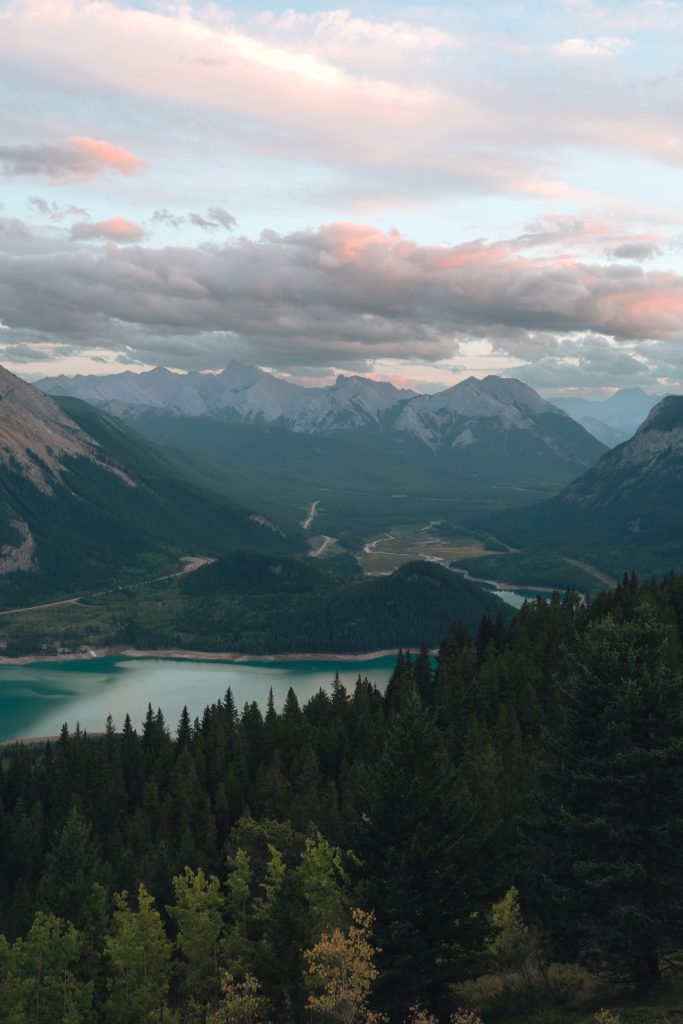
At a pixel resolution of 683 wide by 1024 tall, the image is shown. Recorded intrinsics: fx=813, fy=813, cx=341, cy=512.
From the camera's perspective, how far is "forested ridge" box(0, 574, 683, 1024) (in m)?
37.9

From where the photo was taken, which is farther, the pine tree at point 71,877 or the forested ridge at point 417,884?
the pine tree at point 71,877

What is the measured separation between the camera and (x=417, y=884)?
40438 millimetres

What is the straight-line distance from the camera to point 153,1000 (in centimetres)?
5631

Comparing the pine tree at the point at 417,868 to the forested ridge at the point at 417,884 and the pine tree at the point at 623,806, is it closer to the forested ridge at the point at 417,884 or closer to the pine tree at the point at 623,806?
the forested ridge at the point at 417,884

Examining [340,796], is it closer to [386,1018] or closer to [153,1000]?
[153,1000]

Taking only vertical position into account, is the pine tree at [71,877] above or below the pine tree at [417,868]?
below

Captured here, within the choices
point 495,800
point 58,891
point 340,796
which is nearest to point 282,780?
point 340,796

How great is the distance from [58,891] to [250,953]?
30.5 m

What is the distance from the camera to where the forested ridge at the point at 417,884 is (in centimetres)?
3788

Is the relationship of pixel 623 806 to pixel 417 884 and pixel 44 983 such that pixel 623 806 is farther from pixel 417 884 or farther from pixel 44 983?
pixel 44 983

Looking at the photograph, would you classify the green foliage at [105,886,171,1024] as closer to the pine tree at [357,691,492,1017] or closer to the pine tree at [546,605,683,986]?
the pine tree at [357,691,492,1017]

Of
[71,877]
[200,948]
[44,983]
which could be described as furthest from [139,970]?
[71,877]

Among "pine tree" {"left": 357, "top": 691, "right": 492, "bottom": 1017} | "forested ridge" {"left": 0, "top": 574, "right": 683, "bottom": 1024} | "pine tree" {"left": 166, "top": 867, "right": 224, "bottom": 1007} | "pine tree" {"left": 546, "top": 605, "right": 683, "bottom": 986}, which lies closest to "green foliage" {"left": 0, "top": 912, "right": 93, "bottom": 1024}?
"forested ridge" {"left": 0, "top": 574, "right": 683, "bottom": 1024}

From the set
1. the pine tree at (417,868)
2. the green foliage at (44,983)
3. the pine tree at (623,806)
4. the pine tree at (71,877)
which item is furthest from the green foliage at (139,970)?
the pine tree at (623,806)
